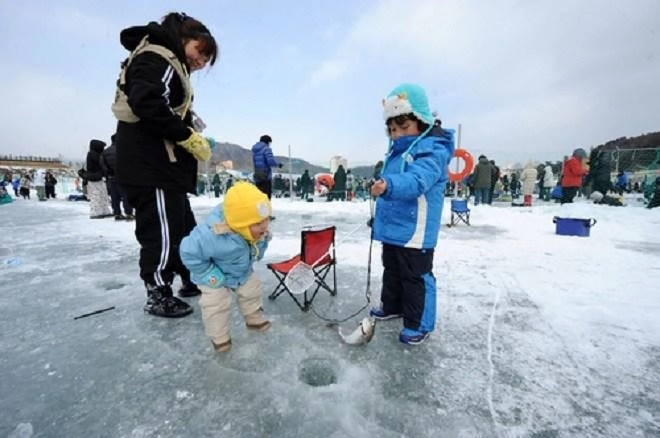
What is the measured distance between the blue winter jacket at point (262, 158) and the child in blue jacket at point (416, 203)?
519 centimetres

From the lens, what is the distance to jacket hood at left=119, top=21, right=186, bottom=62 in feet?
6.84

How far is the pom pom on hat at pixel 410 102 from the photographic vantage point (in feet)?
6.37

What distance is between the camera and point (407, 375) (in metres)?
1.71

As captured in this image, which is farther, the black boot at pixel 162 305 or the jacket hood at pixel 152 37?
the black boot at pixel 162 305

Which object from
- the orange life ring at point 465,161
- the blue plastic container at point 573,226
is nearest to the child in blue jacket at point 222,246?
the blue plastic container at point 573,226

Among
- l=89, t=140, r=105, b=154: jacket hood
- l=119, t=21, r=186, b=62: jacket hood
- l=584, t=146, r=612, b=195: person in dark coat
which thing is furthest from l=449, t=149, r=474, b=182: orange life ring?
l=89, t=140, r=105, b=154: jacket hood

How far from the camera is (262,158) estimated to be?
23.0ft

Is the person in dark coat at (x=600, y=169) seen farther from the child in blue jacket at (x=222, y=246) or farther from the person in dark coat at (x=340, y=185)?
the child in blue jacket at (x=222, y=246)

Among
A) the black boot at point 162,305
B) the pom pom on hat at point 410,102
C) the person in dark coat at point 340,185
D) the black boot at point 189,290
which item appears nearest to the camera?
the pom pom on hat at point 410,102

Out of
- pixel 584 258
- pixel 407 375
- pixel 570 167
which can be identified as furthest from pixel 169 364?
pixel 570 167

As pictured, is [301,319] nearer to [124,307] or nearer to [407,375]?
[407,375]

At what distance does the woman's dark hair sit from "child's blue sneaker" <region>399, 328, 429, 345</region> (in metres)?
2.33

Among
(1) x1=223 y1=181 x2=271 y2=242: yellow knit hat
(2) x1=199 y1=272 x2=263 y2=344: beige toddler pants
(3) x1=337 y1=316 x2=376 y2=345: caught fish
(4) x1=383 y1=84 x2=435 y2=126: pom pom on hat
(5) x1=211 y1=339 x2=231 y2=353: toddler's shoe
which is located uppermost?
(4) x1=383 y1=84 x2=435 y2=126: pom pom on hat

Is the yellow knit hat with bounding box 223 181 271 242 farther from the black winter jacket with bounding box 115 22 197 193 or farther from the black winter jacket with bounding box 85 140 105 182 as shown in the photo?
the black winter jacket with bounding box 85 140 105 182
